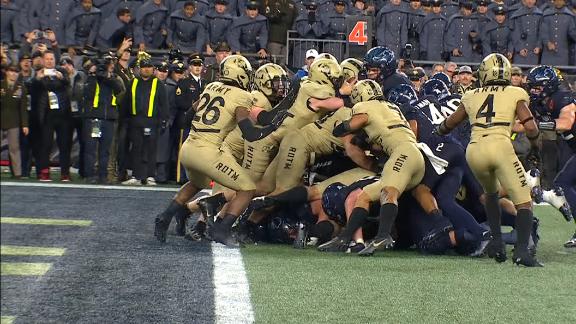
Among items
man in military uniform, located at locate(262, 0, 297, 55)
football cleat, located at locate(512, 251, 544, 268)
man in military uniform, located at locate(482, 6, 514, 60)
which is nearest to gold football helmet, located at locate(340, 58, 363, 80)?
football cleat, located at locate(512, 251, 544, 268)

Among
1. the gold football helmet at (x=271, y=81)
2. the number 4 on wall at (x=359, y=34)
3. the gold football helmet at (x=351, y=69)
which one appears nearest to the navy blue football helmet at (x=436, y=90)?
the gold football helmet at (x=351, y=69)

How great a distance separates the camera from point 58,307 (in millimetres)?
5523

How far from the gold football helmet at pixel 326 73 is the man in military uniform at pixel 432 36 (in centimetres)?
839

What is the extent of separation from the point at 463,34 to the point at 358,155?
879cm

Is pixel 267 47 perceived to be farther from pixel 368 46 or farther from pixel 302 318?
pixel 302 318

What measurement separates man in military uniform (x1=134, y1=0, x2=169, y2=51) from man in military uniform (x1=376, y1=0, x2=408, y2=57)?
3.33m

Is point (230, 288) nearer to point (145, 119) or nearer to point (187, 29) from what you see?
point (145, 119)

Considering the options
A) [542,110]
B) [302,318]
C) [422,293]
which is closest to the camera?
[302,318]

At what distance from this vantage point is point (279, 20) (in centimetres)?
1669

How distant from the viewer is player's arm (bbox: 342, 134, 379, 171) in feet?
29.8

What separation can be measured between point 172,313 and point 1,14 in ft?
11.8

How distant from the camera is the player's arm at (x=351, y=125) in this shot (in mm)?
8414

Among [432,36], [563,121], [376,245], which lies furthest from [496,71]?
[432,36]

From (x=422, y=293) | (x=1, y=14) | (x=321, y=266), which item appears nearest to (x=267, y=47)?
(x=321, y=266)
